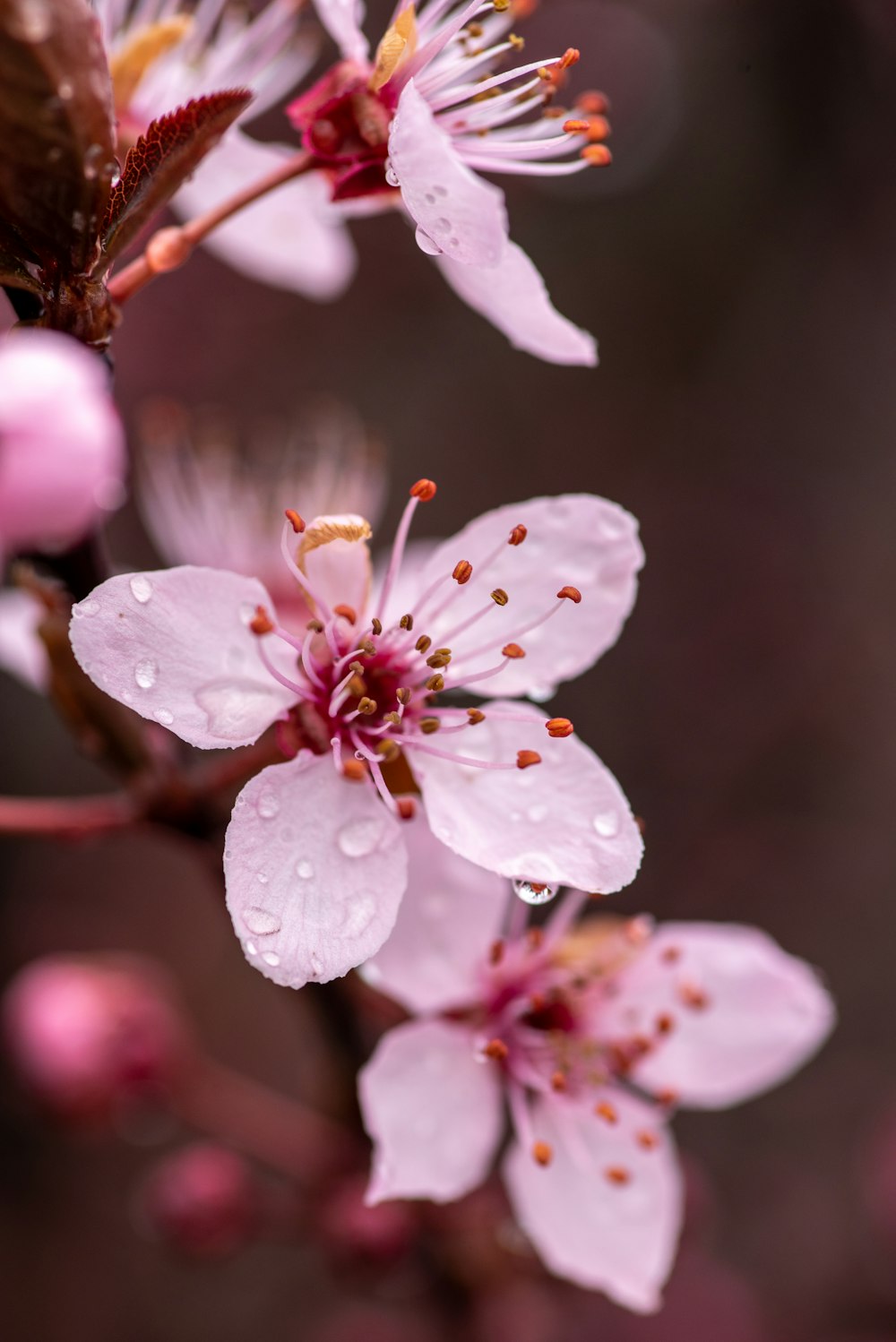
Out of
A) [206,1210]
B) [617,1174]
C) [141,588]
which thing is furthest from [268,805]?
[206,1210]

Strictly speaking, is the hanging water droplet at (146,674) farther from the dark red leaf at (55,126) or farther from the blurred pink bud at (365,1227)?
the blurred pink bud at (365,1227)

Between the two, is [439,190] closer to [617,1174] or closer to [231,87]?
[231,87]

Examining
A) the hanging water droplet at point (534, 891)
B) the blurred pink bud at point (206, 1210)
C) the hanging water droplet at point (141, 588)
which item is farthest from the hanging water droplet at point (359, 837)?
the blurred pink bud at point (206, 1210)

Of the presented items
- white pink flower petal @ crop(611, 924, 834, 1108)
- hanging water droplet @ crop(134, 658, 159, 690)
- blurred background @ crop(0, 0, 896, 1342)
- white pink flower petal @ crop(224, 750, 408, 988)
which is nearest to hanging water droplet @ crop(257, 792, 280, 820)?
white pink flower petal @ crop(224, 750, 408, 988)

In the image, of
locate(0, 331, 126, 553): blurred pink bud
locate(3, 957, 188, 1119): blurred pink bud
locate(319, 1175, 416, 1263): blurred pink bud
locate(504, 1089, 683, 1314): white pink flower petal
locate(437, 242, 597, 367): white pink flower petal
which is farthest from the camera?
locate(3, 957, 188, 1119): blurred pink bud

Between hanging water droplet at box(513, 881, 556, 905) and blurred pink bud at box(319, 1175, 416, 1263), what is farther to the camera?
blurred pink bud at box(319, 1175, 416, 1263)

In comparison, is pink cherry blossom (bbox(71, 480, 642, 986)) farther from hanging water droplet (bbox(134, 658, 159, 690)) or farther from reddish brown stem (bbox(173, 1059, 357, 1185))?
reddish brown stem (bbox(173, 1059, 357, 1185))

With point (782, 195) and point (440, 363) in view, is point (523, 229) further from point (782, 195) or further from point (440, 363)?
point (782, 195)
